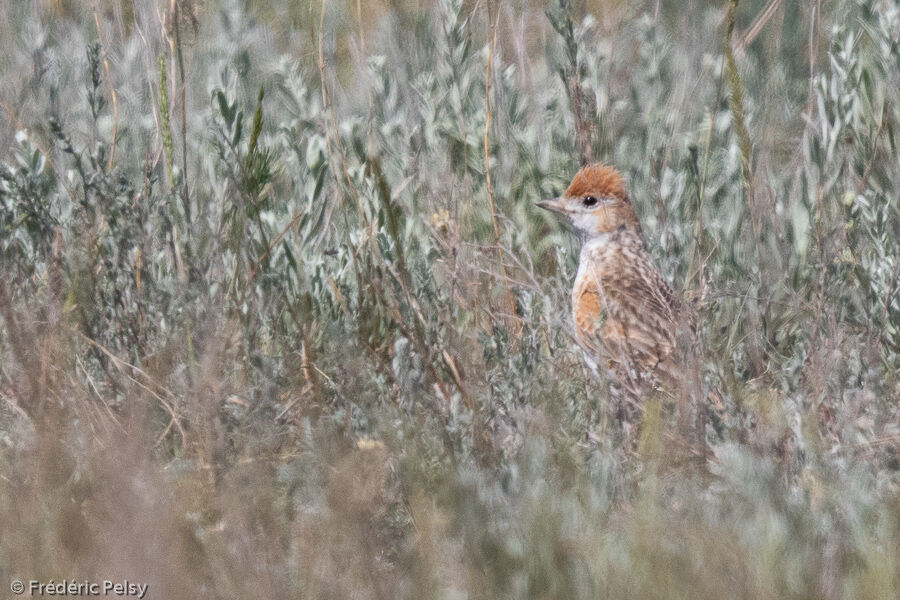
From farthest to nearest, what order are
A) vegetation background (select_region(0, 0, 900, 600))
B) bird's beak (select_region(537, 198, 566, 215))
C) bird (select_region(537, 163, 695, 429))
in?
bird's beak (select_region(537, 198, 566, 215)) < bird (select_region(537, 163, 695, 429)) < vegetation background (select_region(0, 0, 900, 600))

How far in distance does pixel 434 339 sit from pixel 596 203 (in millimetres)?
1169

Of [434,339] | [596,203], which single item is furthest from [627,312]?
[434,339]

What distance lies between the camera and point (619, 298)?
4.19 metres

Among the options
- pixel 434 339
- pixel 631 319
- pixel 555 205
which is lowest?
pixel 631 319

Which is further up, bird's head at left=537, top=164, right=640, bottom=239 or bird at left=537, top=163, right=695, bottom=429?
bird's head at left=537, top=164, right=640, bottom=239

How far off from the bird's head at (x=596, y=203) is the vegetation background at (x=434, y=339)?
0.71 ft

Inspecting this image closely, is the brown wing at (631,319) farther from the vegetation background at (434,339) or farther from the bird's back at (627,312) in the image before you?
the vegetation background at (434,339)

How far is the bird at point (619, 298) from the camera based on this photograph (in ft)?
11.5

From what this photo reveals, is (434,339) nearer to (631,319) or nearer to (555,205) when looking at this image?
(631,319)

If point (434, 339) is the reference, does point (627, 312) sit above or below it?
below

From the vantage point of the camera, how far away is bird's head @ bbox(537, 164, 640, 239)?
4445mm

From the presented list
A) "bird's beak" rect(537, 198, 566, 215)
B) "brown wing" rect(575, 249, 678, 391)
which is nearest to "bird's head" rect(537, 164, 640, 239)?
"bird's beak" rect(537, 198, 566, 215)

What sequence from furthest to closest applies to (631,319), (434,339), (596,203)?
(596,203), (631,319), (434,339)

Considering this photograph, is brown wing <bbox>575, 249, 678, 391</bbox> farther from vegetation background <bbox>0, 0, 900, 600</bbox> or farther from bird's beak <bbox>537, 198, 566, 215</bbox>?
bird's beak <bbox>537, 198, 566, 215</bbox>
